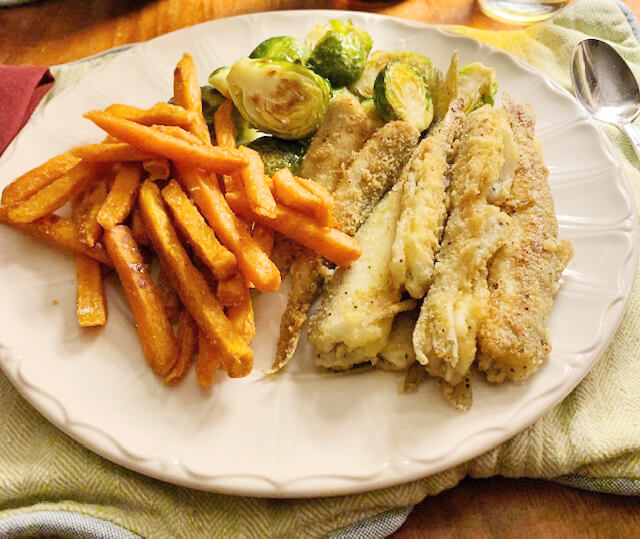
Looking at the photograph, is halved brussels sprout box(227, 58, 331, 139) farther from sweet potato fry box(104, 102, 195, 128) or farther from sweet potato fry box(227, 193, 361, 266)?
sweet potato fry box(227, 193, 361, 266)

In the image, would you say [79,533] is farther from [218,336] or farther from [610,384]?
[610,384]

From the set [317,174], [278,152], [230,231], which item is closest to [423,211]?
[317,174]

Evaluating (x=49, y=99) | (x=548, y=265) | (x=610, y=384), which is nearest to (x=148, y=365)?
(x=548, y=265)

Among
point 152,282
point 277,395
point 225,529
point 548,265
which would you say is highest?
point 548,265

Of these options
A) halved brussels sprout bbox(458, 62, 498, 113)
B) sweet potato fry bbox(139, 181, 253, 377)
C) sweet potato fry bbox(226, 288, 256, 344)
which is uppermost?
halved brussels sprout bbox(458, 62, 498, 113)

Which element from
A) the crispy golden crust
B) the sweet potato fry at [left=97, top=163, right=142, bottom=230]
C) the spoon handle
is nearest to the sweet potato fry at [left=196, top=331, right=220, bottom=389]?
the crispy golden crust

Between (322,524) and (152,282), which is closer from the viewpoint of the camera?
(322,524)

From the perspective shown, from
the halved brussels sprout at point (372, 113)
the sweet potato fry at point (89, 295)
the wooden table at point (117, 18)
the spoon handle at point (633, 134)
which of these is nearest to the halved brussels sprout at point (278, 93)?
the halved brussels sprout at point (372, 113)
